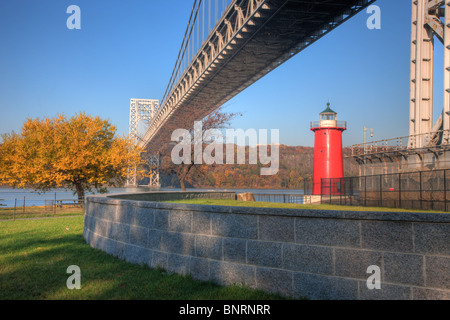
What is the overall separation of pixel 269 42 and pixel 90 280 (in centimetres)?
2379

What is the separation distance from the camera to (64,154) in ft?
81.0

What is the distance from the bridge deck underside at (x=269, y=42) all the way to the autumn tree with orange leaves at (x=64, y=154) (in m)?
3.69

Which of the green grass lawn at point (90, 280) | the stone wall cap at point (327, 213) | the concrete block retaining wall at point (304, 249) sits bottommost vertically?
the green grass lawn at point (90, 280)

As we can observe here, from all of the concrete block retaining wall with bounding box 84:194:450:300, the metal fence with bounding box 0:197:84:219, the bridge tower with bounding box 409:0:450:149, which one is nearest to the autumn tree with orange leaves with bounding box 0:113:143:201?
the metal fence with bounding box 0:197:84:219

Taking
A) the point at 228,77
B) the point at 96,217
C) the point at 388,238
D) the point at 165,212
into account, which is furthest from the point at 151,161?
the point at 388,238

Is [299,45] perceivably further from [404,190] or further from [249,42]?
[404,190]

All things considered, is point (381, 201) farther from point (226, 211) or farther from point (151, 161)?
point (151, 161)

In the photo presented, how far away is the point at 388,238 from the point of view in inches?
189

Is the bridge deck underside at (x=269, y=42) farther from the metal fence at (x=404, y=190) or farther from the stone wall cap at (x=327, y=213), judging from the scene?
the stone wall cap at (x=327, y=213)

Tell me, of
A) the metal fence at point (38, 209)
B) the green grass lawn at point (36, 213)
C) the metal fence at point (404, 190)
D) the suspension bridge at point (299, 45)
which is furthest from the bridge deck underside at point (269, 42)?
the metal fence at point (404, 190)

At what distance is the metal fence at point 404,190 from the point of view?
17.0 metres

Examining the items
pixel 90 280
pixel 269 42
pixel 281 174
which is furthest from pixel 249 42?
pixel 281 174

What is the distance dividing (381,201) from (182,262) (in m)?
17.1

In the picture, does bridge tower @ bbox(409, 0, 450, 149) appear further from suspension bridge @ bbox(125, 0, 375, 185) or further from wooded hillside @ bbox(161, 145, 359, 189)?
wooded hillside @ bbox(161, 145, 359, 189)
